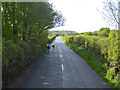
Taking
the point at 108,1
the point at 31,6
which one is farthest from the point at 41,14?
the point at 108,1

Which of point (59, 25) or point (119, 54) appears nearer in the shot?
point (119, 54)

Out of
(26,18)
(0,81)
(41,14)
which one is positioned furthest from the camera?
(41,14)

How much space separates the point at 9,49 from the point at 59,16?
25.2m

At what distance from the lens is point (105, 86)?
8297 millimetres

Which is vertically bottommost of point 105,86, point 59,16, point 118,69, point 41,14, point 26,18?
point 105,86

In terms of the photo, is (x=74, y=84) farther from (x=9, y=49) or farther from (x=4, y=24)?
(x=4, y=24)

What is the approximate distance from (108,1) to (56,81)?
7.07 meters

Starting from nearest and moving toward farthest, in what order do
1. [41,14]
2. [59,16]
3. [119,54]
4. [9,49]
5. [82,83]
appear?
1. [9,49]
2. [119,54]
3. [82,83]
4. [41,14]
5. [59,16]

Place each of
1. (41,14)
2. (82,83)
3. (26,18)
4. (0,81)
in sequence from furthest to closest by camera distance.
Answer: (41,14) → (26,18) → (82,83) → (0,81)

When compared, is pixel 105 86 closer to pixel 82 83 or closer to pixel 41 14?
pixel 82 83

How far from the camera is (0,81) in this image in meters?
5.90

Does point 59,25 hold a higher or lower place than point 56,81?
higher

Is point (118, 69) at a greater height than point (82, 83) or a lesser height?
greater

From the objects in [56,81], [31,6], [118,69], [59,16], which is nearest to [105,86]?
[118,69]
